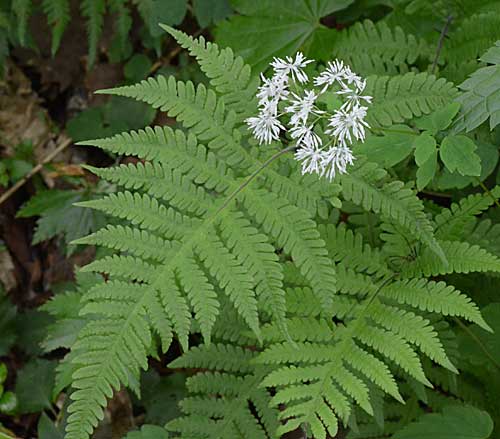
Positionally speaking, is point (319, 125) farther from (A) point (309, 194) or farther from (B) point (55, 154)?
(B) point (55, 154)

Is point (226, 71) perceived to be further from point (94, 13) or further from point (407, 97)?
point (94, 13)

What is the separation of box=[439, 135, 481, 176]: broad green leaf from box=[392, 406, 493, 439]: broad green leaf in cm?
89

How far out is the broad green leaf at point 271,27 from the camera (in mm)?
2857

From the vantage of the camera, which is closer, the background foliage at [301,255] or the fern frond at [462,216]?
the background foliage at [301,255]

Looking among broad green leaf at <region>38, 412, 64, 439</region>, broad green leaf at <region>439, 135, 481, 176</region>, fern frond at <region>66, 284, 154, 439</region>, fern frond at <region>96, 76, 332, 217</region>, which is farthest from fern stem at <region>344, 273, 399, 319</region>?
broad green leaf at <region>38, 412, 64, 439</region>

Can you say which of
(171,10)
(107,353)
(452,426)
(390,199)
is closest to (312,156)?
(390,199)

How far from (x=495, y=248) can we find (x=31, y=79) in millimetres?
3638

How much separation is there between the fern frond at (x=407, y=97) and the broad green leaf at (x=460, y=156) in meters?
0.16

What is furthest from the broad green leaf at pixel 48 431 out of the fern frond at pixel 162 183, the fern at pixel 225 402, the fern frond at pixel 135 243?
the fern frond at pixel 162 183

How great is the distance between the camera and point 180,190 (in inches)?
78.4

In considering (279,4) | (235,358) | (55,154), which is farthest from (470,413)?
(55,154)

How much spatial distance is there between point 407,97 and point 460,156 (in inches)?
11.6

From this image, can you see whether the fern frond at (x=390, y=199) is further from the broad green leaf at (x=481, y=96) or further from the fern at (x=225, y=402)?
the fern at (x=225, y=402)

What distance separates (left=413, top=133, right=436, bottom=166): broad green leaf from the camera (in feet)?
6.18
